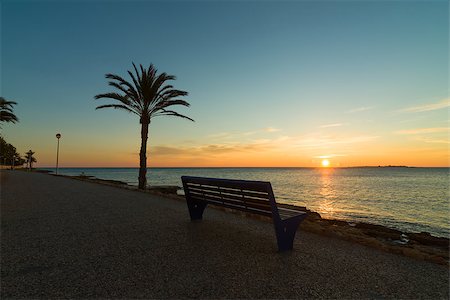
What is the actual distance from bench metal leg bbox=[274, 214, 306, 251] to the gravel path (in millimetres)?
147

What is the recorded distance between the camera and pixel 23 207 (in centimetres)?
811

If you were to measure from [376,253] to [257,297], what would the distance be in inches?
98.8

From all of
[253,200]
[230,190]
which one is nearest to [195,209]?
[230,190]

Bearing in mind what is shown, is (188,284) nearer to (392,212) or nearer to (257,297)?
(257,297)

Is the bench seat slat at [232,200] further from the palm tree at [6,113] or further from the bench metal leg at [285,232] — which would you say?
the palm tree at [6,113]

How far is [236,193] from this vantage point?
4621 millimetres

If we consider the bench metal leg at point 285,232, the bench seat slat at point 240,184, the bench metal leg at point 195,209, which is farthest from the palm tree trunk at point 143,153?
the bench metal leg at point 285,232

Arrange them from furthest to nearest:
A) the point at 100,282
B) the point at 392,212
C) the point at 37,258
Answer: the point at 392,212 → the point at 37,258 → the point at 100,282

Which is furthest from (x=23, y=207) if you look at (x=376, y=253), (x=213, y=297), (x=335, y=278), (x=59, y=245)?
(x=376, y=253)

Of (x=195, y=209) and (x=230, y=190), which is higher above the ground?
(x=230, y=190)

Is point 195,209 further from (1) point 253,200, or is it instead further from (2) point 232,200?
(1) point 253,200

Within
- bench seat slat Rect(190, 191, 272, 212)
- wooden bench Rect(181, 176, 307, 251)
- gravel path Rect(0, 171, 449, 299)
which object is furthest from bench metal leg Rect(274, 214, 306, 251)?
bench seat slat Rect(190, 191, 272, 212)

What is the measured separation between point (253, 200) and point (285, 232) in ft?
2.37

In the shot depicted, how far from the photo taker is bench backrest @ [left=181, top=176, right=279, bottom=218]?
13.0 ft
